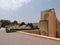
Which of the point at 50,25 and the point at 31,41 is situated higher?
the point at 50,25

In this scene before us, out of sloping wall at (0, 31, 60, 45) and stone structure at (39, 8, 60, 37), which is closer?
sloping wall at (0, 31, 60, 45)

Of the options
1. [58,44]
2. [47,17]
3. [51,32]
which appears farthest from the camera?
[47,17]

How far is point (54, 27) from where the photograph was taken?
18844mm

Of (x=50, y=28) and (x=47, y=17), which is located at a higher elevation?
(x=47, y=17)

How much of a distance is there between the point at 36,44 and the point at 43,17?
13.9 meters

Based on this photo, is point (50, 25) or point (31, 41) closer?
point (31, 41)

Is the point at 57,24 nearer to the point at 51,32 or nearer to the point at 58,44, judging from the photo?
the point at 51,32

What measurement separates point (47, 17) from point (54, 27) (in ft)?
6.25

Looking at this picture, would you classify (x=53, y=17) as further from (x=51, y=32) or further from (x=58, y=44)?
(x=58, y=44)

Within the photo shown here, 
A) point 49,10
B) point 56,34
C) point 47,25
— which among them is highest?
point 49,10

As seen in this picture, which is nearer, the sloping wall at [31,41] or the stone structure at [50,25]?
the sloping wall at [31,41]

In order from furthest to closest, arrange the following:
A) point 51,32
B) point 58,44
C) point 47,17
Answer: point 47,17
point 51,32
point 58,44

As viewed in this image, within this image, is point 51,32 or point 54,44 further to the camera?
point 51,32

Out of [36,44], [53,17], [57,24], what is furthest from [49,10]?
[36,44]
